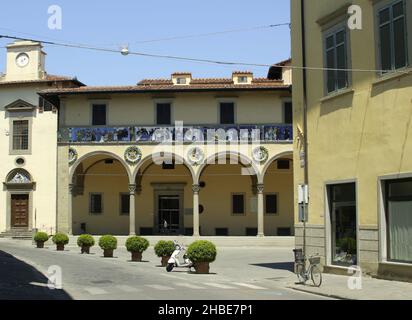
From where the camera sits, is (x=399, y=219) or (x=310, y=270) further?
(x=310, y=270)

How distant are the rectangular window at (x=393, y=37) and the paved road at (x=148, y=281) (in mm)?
6205

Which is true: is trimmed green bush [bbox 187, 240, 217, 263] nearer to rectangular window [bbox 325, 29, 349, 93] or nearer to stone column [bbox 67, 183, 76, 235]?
rectangular window [bbox 325, 29, 349, 93]

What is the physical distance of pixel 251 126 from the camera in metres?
37.5

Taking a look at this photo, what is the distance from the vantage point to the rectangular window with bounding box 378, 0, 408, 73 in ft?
50.9

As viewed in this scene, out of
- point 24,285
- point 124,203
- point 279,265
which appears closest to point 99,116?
point 124,203

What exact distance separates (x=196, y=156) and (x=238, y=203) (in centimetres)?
548

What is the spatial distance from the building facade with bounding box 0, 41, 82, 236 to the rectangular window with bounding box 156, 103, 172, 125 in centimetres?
608

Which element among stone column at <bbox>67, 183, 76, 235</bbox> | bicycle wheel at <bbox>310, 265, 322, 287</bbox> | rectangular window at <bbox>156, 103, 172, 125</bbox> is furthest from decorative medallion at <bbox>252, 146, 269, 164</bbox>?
bicycle wheel at <bbox>310, 265, 322, 287</bbox>

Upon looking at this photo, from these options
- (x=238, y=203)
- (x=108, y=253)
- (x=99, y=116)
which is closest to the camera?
(x=108, y=253)

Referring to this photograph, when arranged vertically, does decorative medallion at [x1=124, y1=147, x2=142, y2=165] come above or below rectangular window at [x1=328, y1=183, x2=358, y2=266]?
above

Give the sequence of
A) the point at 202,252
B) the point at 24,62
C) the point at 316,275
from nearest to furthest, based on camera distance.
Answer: the point at 316,275
the point at 202,252
the point at 24,62

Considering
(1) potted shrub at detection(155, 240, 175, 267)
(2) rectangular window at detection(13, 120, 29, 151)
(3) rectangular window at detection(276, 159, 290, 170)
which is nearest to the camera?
(1) potted shrub at detection(155, 240, 175, 267)

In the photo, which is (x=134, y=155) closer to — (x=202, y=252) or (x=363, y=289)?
(x=202, y=252)

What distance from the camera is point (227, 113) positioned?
37875mm
